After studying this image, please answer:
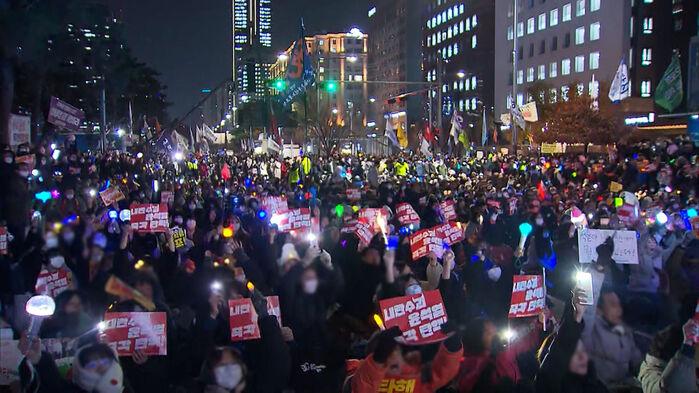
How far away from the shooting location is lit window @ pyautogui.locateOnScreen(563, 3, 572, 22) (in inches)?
2756

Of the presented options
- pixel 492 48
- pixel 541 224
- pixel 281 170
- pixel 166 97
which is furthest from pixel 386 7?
pixel 541 224

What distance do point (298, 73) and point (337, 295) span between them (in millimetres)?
16017

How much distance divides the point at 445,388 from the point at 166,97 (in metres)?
63.3

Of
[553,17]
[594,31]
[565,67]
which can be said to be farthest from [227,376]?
[553,17]

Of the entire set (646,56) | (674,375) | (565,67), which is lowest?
(674,375)

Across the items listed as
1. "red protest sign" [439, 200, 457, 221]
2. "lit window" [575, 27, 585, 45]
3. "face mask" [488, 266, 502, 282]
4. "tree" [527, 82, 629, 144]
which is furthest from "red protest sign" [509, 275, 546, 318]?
"lit window" [575, 27, 585, 45]

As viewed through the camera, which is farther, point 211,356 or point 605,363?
point 605,363

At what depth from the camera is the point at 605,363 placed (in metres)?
6.61

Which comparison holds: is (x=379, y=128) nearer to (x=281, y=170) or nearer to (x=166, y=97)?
(x=166, y=97)

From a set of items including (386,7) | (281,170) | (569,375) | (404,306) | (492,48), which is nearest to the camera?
(569,375)

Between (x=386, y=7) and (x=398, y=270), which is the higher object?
(x=386, y=7)

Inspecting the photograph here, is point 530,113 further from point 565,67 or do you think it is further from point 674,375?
point 565,67

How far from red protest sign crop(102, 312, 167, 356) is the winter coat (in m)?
4.01

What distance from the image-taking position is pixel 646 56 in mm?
65750
